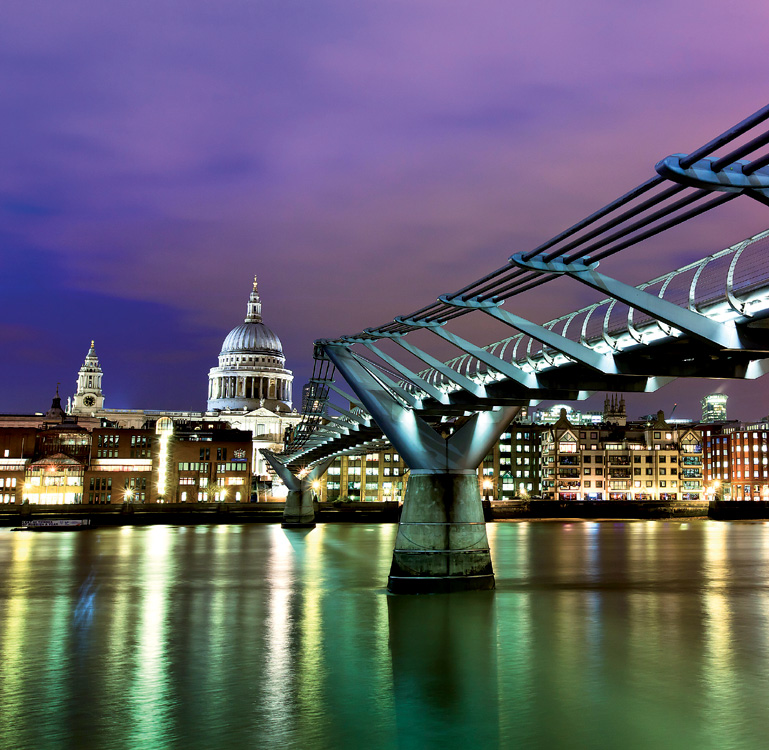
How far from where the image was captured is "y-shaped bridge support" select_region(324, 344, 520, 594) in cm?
3522

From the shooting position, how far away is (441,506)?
3528cm

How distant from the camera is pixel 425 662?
1007 inches

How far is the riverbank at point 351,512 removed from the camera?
112625mm

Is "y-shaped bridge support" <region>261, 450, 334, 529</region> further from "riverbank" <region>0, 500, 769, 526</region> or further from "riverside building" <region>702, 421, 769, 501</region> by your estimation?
"riverside building" <region>702, 421, 769, 501</region>

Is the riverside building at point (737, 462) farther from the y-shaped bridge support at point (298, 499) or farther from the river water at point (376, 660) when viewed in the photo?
the river water at point (376, 660)

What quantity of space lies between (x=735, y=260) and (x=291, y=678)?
46.8 ft

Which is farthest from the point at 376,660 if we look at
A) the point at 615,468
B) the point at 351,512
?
the point at 615,468

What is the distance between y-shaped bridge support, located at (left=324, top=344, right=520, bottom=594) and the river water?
3.36 feet

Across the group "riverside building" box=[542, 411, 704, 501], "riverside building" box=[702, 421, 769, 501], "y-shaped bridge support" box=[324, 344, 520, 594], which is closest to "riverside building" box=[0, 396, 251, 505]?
"riverside building" box=[542, 411, 704, 501]

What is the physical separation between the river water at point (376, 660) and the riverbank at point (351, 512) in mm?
60101

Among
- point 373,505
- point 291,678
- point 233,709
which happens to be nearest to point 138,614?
point 291,678

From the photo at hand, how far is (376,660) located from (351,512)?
3677 inches

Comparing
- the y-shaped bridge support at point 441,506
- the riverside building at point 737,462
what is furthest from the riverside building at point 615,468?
the y-shaped bridge support at point 441,506

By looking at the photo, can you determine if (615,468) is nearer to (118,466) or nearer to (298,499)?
(298,499)
